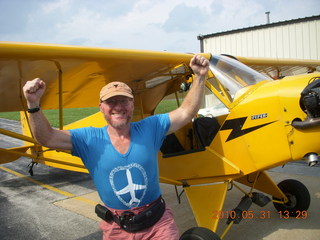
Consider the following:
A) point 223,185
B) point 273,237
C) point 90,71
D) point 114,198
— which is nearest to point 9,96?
point 90,71

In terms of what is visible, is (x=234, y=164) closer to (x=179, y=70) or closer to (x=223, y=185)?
(x=223, y=185)

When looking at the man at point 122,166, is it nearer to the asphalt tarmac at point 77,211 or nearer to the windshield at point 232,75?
the windshield at point 232,75

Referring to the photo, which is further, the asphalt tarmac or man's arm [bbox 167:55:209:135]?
the asphalt tarmac

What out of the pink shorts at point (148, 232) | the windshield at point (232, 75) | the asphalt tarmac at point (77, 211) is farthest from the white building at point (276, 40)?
the pink shorts at point (148, 232)

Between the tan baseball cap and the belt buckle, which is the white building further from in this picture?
the belt buckle

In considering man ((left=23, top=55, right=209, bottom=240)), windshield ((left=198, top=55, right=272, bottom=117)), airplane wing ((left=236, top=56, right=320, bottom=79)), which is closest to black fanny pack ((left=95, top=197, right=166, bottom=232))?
man ((left=23, top=55, right=209, bottom=240))

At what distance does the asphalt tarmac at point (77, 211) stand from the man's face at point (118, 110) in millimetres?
2304

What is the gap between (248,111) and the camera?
9.77 feet

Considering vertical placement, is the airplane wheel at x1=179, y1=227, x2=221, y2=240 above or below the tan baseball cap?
below

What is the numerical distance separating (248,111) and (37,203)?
3.98 m

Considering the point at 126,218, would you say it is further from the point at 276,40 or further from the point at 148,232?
the point at 276,40

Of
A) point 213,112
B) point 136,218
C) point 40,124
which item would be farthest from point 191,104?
point 213,112

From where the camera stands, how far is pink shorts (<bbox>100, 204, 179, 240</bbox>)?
1888 mm

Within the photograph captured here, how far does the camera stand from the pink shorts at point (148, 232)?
189 cm
